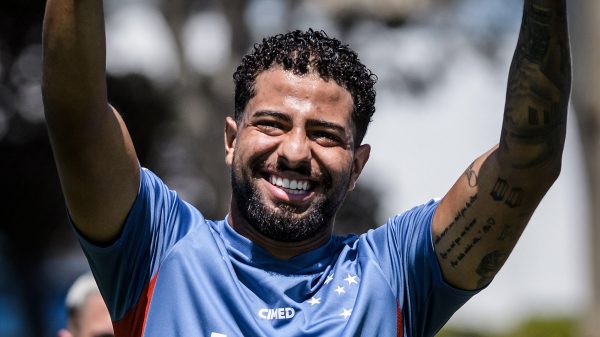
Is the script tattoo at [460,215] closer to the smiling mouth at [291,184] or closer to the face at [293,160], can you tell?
the face at [293,160]

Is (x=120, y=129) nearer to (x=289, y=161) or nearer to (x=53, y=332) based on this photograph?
(x=289, y=161)

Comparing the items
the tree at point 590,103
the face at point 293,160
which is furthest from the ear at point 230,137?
the tree at point 590,103

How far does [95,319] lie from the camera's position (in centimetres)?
701

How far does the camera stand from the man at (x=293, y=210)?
157 inches

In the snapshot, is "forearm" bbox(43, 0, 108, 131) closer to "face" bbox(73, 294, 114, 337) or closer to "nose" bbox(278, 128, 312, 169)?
"nose" bbox(278, 128, 312, 169)

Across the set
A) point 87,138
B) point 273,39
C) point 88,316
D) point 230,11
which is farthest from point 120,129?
point 230,11

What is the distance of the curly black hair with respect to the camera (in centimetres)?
455

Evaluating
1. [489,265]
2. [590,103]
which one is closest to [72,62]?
[489,265]

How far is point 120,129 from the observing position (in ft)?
13.3

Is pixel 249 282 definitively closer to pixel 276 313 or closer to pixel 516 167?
pixel 276 313

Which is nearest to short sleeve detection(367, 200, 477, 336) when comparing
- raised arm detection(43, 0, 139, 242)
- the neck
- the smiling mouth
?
the neck

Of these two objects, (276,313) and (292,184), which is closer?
(276,313)

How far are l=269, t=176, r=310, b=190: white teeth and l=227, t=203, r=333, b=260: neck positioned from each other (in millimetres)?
191

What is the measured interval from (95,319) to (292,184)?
295 cm
